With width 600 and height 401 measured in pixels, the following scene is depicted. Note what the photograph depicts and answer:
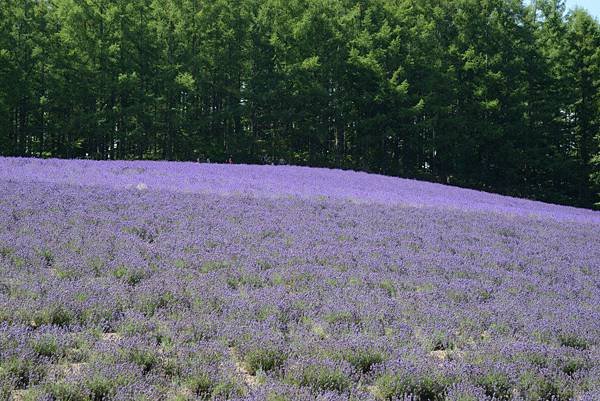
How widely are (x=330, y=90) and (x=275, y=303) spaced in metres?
38.8

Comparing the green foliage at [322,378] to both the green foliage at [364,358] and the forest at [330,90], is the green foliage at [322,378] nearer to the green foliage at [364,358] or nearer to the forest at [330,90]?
the green foliage at [364,358]

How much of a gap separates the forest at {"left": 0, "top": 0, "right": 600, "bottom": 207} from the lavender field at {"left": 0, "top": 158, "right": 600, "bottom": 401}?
2923 cm

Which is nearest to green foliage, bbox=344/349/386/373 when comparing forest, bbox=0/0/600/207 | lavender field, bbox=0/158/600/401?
lavender field, bbox=0/158/600/401

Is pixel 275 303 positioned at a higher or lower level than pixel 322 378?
higher

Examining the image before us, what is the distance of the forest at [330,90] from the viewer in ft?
134

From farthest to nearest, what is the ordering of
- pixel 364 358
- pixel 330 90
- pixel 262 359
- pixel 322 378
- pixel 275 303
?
pixel 330 90 < pixel 275 303 < pixel 364 358 < pixel 262 359 < pixel 322 378

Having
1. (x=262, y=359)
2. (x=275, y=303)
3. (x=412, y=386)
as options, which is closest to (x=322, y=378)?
(x=262, y=359)

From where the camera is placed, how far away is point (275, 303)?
6.72 metres

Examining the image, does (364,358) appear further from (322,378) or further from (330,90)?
(330,90)

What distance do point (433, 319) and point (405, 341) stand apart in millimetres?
961

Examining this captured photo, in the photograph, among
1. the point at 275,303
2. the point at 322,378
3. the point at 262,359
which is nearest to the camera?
the point at 322,378

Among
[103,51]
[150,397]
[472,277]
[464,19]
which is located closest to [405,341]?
[150,397]

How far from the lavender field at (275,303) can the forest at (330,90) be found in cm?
2923

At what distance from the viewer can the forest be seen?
134 ft
